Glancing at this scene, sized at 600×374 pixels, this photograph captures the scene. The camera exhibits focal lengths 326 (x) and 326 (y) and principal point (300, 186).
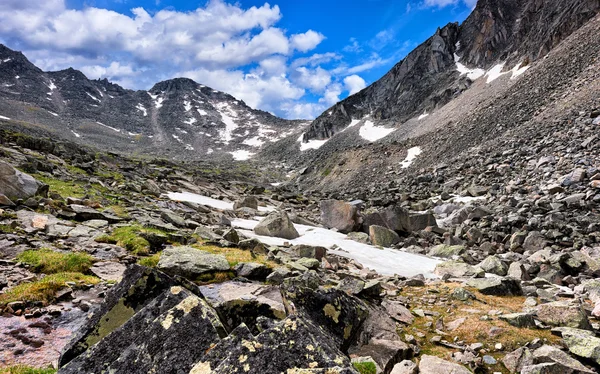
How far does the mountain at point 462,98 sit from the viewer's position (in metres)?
48.9

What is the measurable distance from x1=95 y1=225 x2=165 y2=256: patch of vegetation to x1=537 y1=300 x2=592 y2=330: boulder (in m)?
15.1

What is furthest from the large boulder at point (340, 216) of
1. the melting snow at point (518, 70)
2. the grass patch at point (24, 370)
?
the melting snow at point (518, 70)

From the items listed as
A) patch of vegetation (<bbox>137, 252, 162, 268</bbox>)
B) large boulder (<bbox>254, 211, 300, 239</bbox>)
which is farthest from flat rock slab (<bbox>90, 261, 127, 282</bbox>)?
large boulder (<bbox>254, 211, 300, 239</bbox>)

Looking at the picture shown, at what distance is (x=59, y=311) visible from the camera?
841 centimetres

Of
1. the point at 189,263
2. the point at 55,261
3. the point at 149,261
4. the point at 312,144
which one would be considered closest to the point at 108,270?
the point at 149,261

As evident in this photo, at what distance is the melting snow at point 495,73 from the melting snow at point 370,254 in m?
80.7

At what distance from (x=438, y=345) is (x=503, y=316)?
278 centimetres

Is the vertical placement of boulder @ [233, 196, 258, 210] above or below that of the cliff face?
below

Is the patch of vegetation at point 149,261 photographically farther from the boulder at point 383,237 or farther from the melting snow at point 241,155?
the melting snow at point 241,155

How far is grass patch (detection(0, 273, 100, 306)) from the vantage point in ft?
28.1

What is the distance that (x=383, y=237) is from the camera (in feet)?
85.0

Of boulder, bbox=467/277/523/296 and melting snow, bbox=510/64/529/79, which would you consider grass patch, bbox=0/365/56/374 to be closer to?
boulder, bbox=467/277/523/296

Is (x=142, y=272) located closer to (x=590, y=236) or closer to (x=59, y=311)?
(x=59, y=311)

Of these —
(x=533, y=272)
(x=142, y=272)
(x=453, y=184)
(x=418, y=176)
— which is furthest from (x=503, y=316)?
(x=418, y=176)
